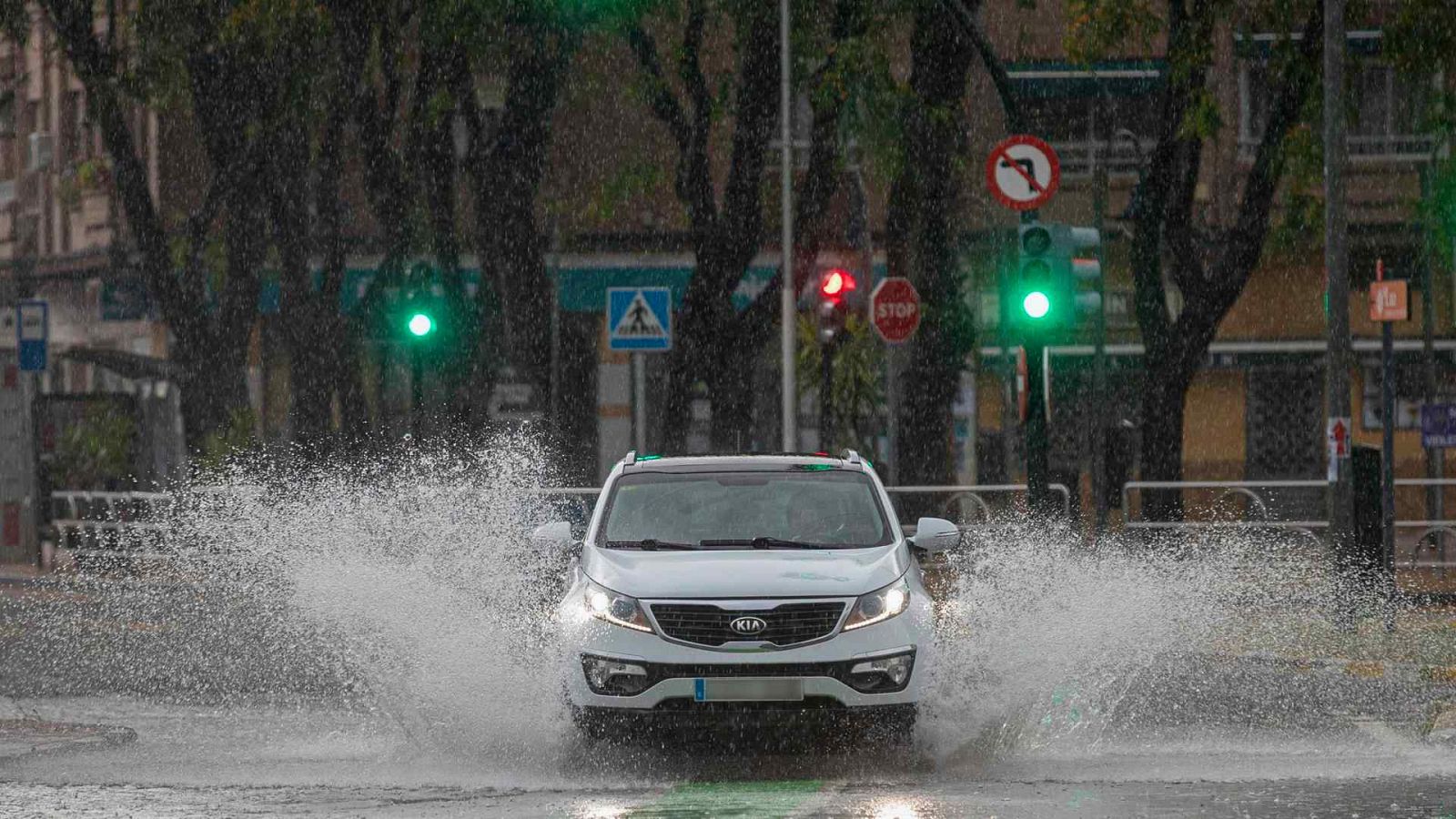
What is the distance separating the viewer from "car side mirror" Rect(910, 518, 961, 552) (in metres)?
11.7

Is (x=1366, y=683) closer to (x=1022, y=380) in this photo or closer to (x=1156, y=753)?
(x=1156, y=753)

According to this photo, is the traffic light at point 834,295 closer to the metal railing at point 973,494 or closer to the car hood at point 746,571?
the metal railing at point 973,494

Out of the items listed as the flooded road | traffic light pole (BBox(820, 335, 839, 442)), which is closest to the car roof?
the flooded road

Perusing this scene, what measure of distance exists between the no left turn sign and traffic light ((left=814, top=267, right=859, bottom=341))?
5910mm

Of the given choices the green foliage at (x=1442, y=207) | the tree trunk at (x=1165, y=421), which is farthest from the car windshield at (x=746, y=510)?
the green foliage at (x=1442, y=207)

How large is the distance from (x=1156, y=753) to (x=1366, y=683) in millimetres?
3451

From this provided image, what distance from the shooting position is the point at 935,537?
461 inches

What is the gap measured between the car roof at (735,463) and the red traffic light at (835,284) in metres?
12.7

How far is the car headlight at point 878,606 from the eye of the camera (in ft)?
34.1

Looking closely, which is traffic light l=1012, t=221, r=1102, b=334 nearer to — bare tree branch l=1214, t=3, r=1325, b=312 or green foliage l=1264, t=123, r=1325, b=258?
green foliage l=1264, t=123, r=1325, b=258

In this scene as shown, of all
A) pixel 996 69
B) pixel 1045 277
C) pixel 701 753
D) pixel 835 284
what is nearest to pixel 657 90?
pixel 835 284

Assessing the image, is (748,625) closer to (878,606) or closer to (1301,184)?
(878,606)

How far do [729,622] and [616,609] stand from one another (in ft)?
1.64

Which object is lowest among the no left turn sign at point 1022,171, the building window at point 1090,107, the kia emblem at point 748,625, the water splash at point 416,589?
the water splash at point 416,589
